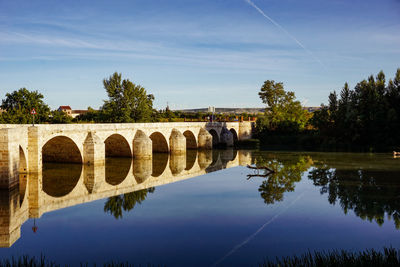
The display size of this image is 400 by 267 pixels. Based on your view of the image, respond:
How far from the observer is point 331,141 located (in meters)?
49.3

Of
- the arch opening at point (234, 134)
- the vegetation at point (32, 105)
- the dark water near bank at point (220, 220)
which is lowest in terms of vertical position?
the dark water near bank at point (220, 220)

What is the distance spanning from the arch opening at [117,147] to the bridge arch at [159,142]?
5725 mm

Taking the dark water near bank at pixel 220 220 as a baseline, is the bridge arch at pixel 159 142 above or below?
above

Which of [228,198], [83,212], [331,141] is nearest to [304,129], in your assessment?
[331,141]

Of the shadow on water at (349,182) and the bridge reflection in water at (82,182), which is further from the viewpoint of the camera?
the shadow on water at (349,182)

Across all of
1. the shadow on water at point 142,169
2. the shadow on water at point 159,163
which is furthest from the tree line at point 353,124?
the shadow on water at point 142,169

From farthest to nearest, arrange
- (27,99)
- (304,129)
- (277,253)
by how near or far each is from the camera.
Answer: (304,129), (27,99), (277,253)

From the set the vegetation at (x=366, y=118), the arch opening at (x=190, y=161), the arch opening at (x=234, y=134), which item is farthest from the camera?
the arch opening at (x=234, y=134)

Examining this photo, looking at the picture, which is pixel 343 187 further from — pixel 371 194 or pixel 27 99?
pixel 27 99

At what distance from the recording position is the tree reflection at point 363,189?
15.9 m

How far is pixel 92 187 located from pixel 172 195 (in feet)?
16.1

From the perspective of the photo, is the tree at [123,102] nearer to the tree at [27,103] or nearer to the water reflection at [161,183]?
the tree at [27,103]

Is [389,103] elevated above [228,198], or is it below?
above

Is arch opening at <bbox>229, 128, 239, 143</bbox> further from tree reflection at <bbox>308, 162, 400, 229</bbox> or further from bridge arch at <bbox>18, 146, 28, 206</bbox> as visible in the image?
bridge arch at <bbox>18, 146, 28, 206</bbox>
